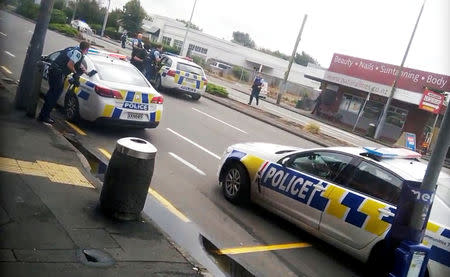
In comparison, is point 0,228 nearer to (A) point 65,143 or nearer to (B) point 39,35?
(A) point 65,143

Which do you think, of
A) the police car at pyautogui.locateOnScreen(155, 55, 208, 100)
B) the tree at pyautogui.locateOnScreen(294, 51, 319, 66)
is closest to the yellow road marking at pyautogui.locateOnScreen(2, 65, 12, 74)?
the police car at pyautogui.locateOnScreen(155, 55, 208, 100)

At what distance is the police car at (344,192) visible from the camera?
Result: 16.8 feet

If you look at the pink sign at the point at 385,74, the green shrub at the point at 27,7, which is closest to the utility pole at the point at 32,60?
the green shrub at the point at 27,7

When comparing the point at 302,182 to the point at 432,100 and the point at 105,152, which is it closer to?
the point at 105,152

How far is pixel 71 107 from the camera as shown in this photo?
364 inches

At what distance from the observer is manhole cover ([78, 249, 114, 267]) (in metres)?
3.95

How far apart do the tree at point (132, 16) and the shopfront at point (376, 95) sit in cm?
2486

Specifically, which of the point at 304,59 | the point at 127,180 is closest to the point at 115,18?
the point at 127,180

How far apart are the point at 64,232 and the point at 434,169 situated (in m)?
3.38

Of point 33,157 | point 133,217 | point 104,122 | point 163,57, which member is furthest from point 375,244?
point 163,57

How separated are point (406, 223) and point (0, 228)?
3.50m

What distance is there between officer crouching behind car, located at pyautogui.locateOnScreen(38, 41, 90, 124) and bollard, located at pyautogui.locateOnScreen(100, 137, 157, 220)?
13.0 feet

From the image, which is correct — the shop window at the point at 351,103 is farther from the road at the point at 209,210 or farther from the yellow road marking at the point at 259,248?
the yellow road marking at the point at 259,248

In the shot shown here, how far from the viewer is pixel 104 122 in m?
8.85
